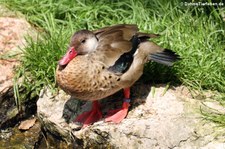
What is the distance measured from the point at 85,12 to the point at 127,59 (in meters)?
1.54

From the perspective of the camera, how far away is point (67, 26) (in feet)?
17.7

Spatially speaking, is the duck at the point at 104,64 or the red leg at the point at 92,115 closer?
the duck at the point at 104,64

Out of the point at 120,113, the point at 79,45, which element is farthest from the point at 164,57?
the point at 79,45

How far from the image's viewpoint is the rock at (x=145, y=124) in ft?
13.0

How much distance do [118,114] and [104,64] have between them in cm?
46

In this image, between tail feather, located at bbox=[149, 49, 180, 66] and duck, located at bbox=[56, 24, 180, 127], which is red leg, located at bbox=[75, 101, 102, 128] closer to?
duck, located at bbox=[56, 24, 180, 127]

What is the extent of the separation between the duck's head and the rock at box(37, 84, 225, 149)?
0.59m

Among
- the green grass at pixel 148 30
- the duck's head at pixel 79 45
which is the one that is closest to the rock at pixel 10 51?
the green grass at pixel 148 30

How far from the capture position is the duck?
156 inches

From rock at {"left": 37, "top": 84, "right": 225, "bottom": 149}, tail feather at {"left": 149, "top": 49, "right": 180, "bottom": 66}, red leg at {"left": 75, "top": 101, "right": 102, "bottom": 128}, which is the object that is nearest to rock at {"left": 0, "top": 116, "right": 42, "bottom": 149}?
rock at {"left": 37, "top": 84, "right": 225, "bottom": 149}

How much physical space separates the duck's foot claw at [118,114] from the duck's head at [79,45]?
1.81 feet

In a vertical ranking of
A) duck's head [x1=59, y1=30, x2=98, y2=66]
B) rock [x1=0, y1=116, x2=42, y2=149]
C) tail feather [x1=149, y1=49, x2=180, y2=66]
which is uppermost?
duck's head [x1=59, y1=30, x2=98, y2=66]

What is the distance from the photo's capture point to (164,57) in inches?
171

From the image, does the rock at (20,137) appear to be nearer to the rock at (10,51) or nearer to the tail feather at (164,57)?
the rock at (10,51)
